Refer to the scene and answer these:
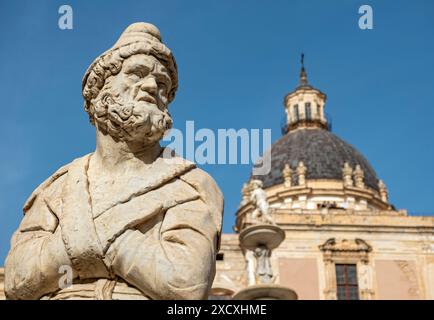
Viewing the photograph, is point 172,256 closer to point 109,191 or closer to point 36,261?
point 109,191

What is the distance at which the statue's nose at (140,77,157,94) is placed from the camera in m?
3.57

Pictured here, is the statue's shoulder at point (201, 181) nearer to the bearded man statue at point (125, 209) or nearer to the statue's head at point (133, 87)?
the bearded man statue at point (125, 209)

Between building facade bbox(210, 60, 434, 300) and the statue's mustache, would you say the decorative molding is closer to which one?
building facade bbox(210, 60, 434, 300)

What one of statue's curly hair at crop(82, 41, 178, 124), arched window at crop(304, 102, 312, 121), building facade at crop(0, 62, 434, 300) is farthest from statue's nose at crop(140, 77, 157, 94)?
arched window at crop(304, 102, 312, 121)

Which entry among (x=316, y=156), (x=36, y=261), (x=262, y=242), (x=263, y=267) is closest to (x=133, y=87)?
(x=36, y=261)

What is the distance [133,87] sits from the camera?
141 inches

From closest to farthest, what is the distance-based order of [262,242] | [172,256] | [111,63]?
1. [172,256]
2. [111,63]
3. [262,242]

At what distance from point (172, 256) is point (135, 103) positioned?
65 cm

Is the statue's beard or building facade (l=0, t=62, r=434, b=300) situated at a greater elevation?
building facade (l=0, t=62, r=434, b=300)

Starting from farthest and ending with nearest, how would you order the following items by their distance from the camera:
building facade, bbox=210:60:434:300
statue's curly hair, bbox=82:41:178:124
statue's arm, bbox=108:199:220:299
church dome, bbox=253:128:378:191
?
church dome, bbox=253:128:378:191, building facade, bbox=210:60:434:300, statue's curly hair, bbox=82:41:178:124, statue's arm, bbox=108:199:220:299

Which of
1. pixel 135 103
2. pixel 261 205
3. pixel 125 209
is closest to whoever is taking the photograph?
pixel 125 209

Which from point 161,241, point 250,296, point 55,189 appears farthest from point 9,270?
point 250,296

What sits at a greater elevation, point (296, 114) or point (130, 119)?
point (296, 114)
